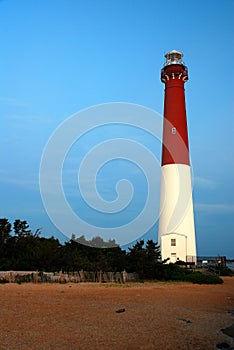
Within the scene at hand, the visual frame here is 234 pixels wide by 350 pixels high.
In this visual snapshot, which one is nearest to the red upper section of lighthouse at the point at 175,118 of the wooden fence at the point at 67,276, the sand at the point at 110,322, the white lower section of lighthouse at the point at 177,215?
the white lower section of lighthouse at the point at 177,215

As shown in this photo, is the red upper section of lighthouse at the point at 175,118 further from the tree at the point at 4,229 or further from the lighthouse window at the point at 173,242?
the tree at the point at 4,229

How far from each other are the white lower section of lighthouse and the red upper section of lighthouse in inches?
32.7

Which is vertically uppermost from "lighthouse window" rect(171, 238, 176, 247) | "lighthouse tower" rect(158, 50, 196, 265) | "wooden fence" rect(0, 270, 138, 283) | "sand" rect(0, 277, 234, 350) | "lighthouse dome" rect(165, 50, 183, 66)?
"lighthouse dome" rect(165, 50, 183, 66)

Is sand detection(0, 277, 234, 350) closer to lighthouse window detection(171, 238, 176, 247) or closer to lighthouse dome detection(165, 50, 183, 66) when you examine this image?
lighthouse window detection(171, 238, 176, 247)

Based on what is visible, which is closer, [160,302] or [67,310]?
[67,310]

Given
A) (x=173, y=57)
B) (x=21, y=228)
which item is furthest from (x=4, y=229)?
(x=173, y=57)

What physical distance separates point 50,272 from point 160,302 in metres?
10.3

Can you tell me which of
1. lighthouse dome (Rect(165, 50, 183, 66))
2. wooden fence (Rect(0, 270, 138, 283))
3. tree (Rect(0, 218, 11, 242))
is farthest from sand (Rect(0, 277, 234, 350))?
lighthouse dome (Rect(165, 50, 183, 66))

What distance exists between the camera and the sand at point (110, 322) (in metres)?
7.91

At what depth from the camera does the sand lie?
26.0 ft

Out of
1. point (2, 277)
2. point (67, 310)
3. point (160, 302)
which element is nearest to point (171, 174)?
point (2, 277)

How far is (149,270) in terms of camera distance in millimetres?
24516

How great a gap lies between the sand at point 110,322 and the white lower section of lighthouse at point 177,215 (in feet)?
50.8

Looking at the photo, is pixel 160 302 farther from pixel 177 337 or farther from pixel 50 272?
pixel 50 272
